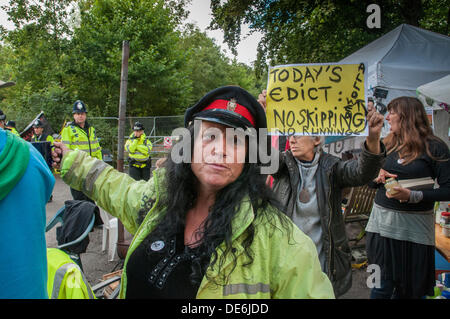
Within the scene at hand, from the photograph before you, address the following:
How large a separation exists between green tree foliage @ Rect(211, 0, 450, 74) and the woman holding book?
171 inches

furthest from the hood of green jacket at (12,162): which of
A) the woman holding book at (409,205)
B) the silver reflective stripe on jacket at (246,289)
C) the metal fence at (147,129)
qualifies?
the metal fence at (147,129)

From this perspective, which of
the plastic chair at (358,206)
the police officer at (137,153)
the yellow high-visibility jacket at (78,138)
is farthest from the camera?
the police officer at (137,153)

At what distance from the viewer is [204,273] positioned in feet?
3.56

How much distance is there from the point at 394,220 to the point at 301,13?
18.4ft

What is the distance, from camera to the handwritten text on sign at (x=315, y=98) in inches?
76.5

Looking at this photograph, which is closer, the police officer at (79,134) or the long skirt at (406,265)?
the long skirt at (406,265)

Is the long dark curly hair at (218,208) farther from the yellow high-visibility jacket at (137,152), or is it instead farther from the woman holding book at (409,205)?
the yellow high-visibility jacket at (137,152)

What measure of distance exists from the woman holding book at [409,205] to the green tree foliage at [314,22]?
4.34 m

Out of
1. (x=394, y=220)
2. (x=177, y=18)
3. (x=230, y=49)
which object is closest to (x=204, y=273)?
(x=394, y=220)

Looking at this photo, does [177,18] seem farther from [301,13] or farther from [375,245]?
[375,245]

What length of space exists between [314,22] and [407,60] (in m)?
2.17

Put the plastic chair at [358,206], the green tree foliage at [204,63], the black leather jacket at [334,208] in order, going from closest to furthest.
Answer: the black leather jacket at [334,208] < the plastic chair at [358,206] < the green tree foliage at [204,63]

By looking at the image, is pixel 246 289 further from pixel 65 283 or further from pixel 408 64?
pixel 408 64

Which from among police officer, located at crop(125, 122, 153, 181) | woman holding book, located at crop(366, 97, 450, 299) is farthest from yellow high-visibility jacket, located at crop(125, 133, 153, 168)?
woman holding book, located at crop(366, 97, 450, 299)
